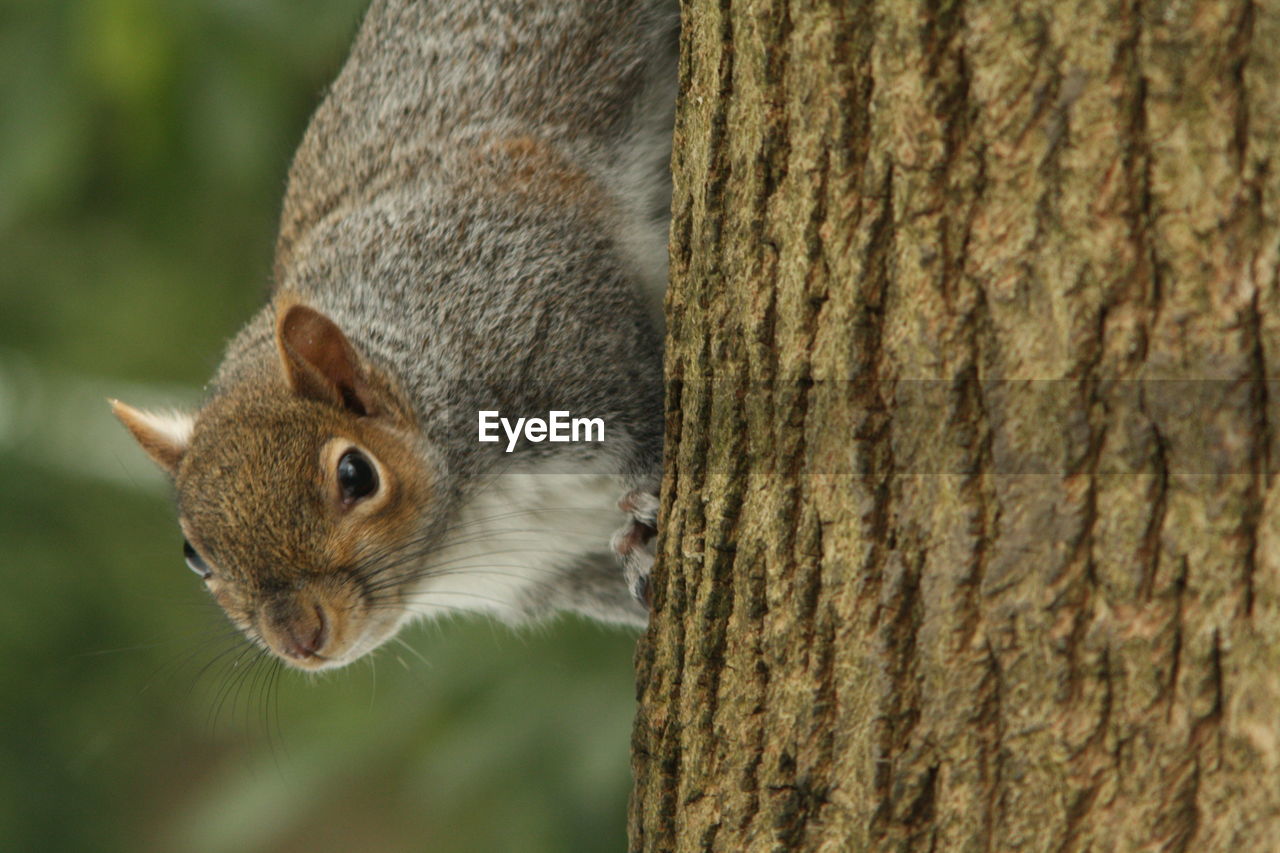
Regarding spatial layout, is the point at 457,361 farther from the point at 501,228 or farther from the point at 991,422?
the point at 991,422

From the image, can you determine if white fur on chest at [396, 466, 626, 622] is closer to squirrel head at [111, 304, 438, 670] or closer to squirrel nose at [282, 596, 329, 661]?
squirrel head at [111, 304, 438, 670]

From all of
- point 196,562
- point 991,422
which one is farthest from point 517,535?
point 991,422

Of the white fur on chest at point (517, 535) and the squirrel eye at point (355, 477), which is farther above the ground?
the squirrel eye at point (355, 477)

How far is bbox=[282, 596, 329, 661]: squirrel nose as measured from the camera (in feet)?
7.20

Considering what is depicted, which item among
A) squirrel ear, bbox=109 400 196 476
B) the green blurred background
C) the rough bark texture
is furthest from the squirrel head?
the rough bark texture

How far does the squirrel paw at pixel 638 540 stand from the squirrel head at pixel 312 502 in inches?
15.4

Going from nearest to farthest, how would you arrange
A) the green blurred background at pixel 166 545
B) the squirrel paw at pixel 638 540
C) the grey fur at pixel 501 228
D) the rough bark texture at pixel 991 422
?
the rough bark texture at pixel 991 422
the squirrel paw at pixel 638 540
the grey fur at pixel 501 228
the green blurred background at pixel 166 545

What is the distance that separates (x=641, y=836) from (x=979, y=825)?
563mm

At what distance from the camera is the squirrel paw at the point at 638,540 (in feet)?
6.84

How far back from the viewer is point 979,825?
1328 millimetres

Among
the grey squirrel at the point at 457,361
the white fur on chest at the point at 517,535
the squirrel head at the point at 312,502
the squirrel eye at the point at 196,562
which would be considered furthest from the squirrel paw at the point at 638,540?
the squirrel eye at the point at 196,562

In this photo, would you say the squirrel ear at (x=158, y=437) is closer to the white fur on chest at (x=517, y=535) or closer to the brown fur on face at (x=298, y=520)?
the brown fur on face at (x=298, y=520)

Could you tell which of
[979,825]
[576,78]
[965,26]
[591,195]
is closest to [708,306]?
[965,26]

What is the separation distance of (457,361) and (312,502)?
14.1 inches
